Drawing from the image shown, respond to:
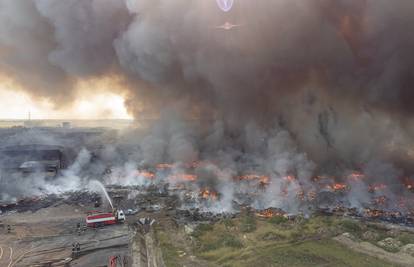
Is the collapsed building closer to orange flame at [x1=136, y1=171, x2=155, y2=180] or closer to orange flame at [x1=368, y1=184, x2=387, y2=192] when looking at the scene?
orange flame at [x1=136, y1=171, x2=155, y2=180]

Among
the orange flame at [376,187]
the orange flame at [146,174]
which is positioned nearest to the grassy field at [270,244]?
the orange flame at [376,187]

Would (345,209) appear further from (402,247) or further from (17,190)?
(17,190)

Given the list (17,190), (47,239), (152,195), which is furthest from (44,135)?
(47,239)

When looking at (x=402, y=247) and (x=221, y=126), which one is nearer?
(x=402, y=247)

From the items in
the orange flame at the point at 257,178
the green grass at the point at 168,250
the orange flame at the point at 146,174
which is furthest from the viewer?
the orange flame at the point at 146,174

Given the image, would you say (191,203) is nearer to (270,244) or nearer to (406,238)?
(270,244)

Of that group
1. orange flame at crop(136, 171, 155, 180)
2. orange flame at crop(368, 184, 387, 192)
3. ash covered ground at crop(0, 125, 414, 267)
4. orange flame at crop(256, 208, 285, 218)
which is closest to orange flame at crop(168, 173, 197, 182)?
ash covered ground at crop(0, 125, 414, 267)

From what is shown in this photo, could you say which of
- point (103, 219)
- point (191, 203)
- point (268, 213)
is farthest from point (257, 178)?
point (103, 219)

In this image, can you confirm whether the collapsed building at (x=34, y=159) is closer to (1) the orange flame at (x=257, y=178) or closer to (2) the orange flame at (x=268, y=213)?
(1) the orange flame at (x=257, y=178)
